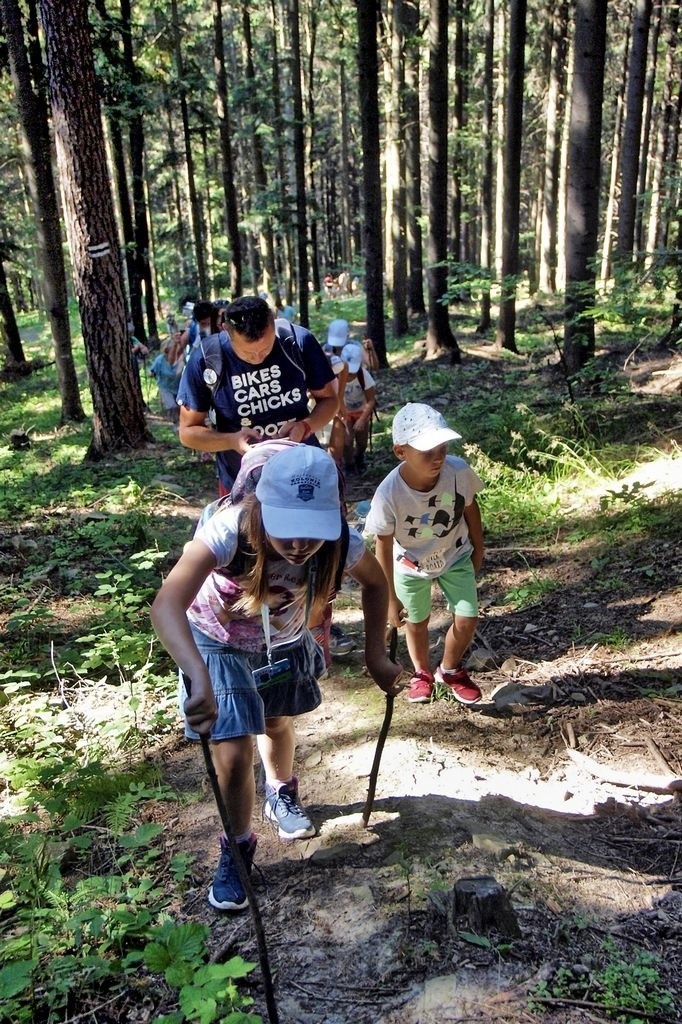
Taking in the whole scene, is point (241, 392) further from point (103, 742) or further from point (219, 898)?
point (219, 898)

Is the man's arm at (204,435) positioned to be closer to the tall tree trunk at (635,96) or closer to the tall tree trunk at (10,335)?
the tall tree trunk at (635,96)

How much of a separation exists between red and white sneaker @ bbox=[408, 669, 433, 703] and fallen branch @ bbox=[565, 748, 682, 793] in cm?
102

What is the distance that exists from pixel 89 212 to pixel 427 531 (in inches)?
257

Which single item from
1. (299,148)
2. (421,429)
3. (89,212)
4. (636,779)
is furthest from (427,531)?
(299,148)

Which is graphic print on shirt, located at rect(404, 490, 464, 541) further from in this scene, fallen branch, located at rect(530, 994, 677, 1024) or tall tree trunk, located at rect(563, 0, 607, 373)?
tall tree trunk, located at rect(563, 0, 607, 373)

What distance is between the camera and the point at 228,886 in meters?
2.88

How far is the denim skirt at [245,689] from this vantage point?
2.75 metres

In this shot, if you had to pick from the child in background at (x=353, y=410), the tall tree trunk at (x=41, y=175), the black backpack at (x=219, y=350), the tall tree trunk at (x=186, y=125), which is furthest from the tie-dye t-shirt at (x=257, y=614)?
the tall tree trunk at (x=186, y=125)

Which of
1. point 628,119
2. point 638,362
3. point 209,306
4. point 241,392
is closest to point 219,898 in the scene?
point 241,392

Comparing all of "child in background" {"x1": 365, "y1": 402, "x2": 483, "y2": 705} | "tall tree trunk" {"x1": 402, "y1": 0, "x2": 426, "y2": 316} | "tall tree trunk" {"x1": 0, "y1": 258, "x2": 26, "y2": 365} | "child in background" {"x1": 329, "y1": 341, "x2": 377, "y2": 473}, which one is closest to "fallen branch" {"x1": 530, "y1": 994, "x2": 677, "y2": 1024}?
"child in background" {"x1": 365, "y1": 402, "x2": 483, "y2": 705}

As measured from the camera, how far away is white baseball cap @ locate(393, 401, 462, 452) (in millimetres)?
3715

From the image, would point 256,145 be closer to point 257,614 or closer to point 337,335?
point 337,335

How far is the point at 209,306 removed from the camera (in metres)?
7.75

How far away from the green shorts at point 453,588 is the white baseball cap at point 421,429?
2.92 feet
